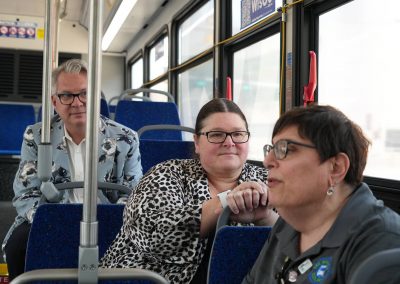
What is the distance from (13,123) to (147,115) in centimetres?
192

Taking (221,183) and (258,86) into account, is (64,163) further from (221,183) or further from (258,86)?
(258,86)

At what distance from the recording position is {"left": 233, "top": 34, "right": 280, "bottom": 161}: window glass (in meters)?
3.85

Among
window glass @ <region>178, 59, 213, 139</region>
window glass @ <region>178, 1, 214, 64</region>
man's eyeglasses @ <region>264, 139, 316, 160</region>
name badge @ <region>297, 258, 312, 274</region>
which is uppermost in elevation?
window glass @ <region>178, 1, 214, 64</region>

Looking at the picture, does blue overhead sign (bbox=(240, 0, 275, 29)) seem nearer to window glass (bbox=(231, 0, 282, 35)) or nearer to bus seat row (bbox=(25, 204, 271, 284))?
window glass (bbox=(231, 0, 282, 35))

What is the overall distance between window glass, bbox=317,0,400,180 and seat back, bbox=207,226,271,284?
128cm

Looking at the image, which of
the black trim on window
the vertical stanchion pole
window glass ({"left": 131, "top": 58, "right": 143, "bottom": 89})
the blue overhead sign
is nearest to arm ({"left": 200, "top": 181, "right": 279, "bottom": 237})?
the vertical stanchion pole

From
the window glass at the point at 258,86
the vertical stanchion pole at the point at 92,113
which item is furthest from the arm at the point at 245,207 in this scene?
the window glass at the point at 258,86

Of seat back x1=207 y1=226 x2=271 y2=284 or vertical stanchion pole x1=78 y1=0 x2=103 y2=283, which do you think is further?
seat back x1=207 y1=226 x2=271 y2=284

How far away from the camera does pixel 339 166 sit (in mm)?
1100

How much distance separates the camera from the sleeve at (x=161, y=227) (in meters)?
1.46

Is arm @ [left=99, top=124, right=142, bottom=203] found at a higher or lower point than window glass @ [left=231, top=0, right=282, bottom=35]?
lower

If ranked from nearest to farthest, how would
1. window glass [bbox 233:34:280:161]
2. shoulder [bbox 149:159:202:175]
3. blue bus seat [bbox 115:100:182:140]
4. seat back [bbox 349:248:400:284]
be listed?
seat back [bbox 349:248:400:284] → shoulder [bbox 149:159:202:175] → blue bus seat [bbox 115:100:182:140] → window glass [bbox 233:34:280:161]

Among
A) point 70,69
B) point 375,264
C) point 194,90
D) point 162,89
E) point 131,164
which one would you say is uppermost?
point 162,89

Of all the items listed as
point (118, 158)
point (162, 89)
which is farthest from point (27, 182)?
point (162, 89)
